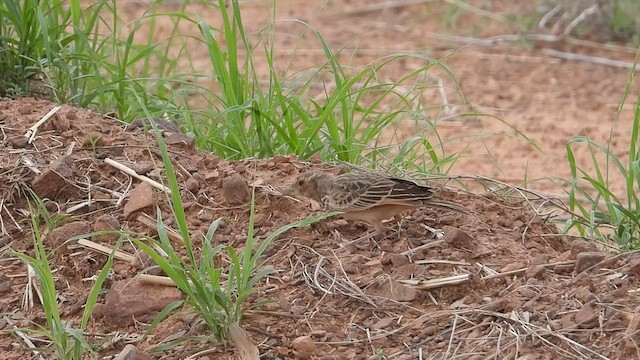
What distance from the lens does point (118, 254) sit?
385cm

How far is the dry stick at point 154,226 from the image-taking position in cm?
392

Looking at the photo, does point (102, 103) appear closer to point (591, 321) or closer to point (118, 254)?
point (118, 254)

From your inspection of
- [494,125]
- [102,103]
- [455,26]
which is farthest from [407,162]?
[455,26]

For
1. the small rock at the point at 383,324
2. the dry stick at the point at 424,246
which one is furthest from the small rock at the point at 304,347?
the dry stick at the point at 424,246

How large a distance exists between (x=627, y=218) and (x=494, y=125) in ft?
13.1

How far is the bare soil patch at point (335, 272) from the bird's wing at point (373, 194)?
0.15 m

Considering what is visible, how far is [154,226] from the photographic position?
396 cm

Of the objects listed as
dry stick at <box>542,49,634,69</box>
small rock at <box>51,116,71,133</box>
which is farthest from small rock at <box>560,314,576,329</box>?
dry stick at <box>542,49,634,69</box>

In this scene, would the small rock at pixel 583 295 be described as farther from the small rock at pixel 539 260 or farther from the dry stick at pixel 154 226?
the dry stick at pixel 154 226

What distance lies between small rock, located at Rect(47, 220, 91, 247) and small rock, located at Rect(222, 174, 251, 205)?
20.6 inches

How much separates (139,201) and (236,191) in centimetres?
36

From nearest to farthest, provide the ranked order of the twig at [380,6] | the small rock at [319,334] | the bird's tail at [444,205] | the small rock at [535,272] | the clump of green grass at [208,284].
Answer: the clump of green grass at [208,284] < the small rock at [319,334] < the small rock at [535,272] < the bird's tail at [444,205] < the twig at [380,6]

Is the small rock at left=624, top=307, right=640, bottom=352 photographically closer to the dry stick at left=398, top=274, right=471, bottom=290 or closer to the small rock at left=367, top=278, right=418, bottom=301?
the dry stick at left=398, top=274, right=471, bottom=290

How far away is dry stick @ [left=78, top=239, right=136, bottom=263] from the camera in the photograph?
383 cm
